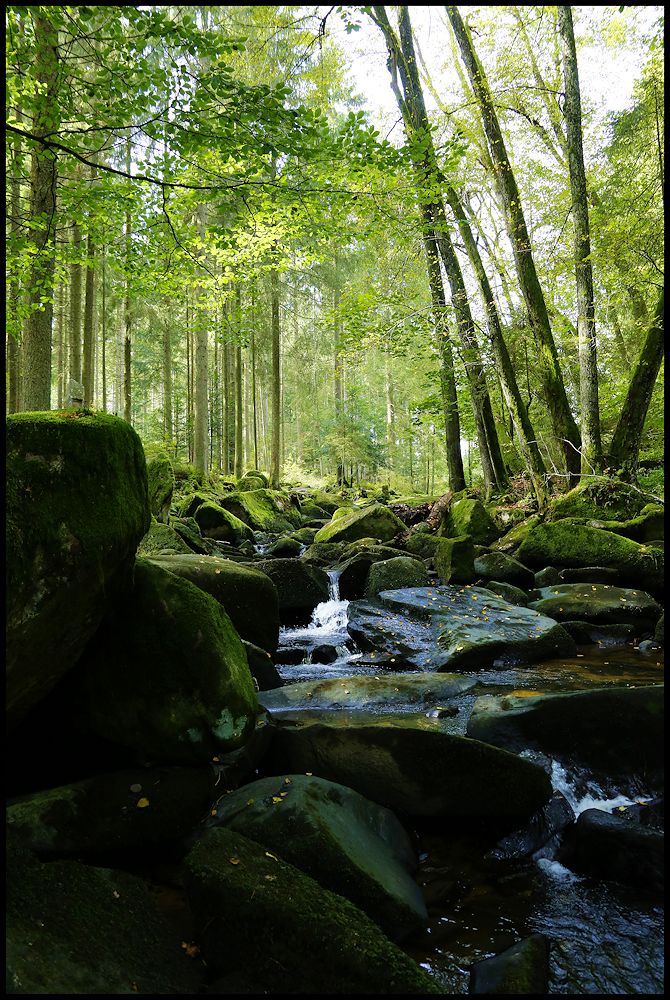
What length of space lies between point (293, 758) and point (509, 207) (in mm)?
12011

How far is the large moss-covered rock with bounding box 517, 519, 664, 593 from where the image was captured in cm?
865

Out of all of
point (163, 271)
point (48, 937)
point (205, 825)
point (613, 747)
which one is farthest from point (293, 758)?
point (163, 271)

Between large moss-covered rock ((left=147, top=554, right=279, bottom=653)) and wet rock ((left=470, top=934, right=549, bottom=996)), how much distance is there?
3.80 m

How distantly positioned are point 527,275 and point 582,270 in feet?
4.66

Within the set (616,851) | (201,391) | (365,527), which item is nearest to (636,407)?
(365,527)

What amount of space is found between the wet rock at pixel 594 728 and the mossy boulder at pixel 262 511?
1180cm

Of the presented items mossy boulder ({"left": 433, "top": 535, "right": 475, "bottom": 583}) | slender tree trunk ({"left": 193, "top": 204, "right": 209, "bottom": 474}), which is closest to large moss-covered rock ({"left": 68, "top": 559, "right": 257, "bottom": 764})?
mossy boulder ({"left": 433, "top": 535, "right": 475, "bottom": 583})

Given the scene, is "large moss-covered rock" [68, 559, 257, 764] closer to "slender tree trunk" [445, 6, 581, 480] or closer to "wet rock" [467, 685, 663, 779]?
"wet rock" [467, 685, 663, 779]

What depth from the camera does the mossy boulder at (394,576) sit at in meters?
9.05

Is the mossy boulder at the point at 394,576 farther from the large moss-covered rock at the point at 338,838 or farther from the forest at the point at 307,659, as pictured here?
the large moss-covered rock at the point at 338,838

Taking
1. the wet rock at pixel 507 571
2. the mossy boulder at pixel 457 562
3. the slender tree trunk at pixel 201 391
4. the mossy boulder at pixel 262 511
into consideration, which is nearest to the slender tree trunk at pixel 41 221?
the mossy boulder at pixel 457 562

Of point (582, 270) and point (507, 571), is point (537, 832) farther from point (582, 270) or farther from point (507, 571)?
point (582, 270)

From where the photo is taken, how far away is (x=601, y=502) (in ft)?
34.2

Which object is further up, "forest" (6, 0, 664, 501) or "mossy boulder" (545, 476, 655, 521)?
"forest" (6, 0, 664, 501)
